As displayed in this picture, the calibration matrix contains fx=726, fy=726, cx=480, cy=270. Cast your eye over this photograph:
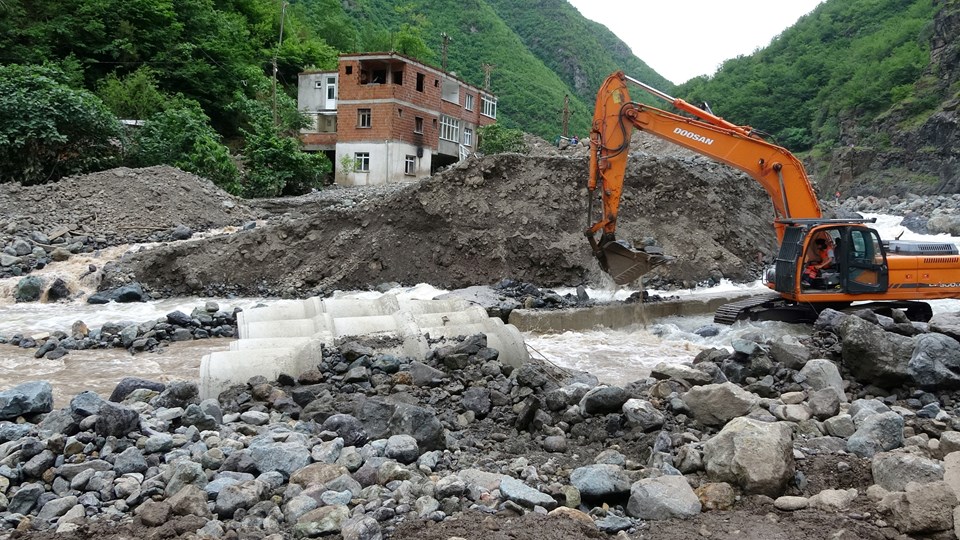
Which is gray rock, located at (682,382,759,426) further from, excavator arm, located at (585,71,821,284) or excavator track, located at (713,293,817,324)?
excavator arm, located at (585,71,821,284)

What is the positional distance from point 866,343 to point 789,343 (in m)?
0.73

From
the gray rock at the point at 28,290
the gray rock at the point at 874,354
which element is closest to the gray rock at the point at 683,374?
the gray rock at the point at 874,354

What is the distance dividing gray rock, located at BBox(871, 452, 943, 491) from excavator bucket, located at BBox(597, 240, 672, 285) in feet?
23.7

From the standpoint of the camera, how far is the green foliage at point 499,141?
119 feet

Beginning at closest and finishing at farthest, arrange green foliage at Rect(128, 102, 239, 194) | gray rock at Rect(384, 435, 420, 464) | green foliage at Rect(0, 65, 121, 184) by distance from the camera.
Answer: gray rock at Rect(384, 435, 420, 464), green foliage at Rect(0, 65, 121, 184), green foliage at Rect(128, 102, 239, 194)

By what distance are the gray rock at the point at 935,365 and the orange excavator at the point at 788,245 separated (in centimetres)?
330

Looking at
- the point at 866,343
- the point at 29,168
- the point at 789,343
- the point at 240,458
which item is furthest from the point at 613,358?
the point at 29,168

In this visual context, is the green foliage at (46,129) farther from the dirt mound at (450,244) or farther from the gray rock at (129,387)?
the gray rock at (129,387)

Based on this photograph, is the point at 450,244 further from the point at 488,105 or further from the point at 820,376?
the point at 488,105

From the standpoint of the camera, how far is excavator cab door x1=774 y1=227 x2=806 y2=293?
984 centimetres

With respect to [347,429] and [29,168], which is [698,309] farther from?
[29,168]

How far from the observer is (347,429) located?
5.20m

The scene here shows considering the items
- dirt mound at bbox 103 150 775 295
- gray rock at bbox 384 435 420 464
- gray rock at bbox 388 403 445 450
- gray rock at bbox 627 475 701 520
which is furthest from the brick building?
gray rock at bbox 627 475 701 520

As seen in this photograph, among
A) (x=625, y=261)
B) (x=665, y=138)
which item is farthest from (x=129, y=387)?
(x=665, y=138)
